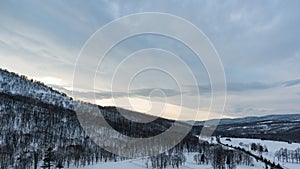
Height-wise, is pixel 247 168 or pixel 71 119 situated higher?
pixel 71 119

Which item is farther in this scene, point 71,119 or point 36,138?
point 71,119

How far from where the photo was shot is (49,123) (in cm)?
14438

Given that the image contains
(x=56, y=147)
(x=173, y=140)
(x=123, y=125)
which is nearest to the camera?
(x=56, y=147)

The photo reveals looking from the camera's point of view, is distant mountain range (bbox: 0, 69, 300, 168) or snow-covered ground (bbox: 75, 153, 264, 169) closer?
snow-covered ground (bbox: 75, 153, 264, 169)

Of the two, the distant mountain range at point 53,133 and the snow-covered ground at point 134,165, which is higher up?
the distant mountain range at point 53,133

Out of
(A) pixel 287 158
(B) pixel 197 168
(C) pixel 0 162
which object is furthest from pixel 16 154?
(A) pixel 287 158

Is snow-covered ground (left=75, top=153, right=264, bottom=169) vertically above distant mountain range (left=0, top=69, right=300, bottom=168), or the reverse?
distant mountain range (left=0, top=69, right=300, bottom=168)

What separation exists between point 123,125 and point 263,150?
78.7 metres

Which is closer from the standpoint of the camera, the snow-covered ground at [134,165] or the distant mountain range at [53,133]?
the snow-covered ground at [134,165]

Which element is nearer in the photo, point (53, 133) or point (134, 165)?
point (134, 165)

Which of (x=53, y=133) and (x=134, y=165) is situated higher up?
(x=53, y=133)

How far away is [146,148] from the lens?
129 meters

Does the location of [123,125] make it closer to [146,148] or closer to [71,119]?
[71,119]

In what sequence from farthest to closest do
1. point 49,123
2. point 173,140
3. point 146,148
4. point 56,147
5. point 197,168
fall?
1. point 173,140
2. point 49,123
3. point 146,148
4. point 56,147
5. point 197,168
